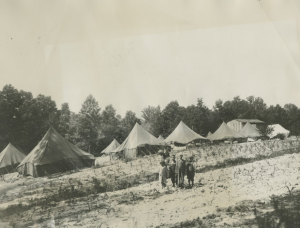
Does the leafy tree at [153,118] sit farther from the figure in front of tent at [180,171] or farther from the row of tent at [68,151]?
the figure in front of tent at [180,171]

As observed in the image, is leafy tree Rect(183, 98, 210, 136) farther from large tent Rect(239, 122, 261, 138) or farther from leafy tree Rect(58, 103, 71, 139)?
leafy tree Rect(58, 103, 71, 139)

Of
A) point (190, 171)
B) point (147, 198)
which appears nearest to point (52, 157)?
point (147, 198)

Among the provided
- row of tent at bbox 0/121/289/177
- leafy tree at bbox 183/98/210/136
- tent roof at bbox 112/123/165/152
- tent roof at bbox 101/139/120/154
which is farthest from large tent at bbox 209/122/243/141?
tent roof at bbox 101/139/120/154

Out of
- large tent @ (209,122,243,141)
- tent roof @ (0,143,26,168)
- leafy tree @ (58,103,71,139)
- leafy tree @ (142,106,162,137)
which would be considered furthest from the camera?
large tent @ (209,122,243,141)

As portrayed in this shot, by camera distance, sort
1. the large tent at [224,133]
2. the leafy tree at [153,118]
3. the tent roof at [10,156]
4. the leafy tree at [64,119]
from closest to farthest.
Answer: the tent roof at [10,156]
the leafy tree at [64,119]
the leafy tree at [153,118]
the large tent at [224,133]

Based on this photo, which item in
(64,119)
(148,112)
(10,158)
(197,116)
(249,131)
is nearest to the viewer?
(10,158)

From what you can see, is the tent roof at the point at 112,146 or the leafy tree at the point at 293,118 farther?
the leafy tree at the point at 293,118

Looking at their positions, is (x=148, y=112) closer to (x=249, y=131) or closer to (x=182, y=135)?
(x=182, y=135)

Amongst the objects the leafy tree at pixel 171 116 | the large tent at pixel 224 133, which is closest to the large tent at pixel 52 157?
the leafy tree at pixel 171 116
